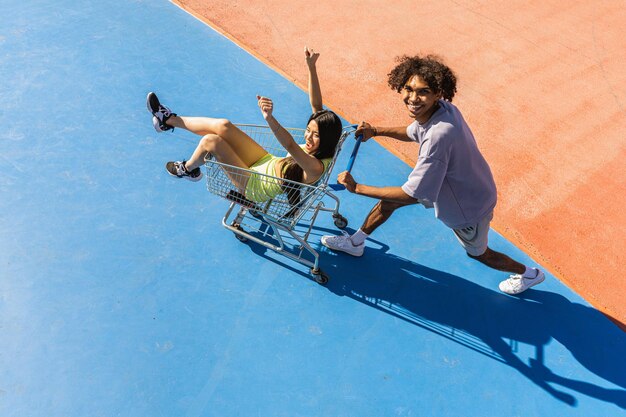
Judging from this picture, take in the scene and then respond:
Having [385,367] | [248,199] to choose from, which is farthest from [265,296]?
[385,367]

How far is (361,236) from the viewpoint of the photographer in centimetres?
388

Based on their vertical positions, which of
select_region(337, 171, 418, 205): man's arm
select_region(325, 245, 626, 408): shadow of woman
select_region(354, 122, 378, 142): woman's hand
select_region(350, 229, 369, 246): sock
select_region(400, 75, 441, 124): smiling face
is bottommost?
select_region(325, 245, 626, 408): shadow of woman

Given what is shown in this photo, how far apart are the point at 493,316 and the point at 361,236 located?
1276mm

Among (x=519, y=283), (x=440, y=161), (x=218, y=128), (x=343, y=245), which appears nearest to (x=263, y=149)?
(x=218, y=128)

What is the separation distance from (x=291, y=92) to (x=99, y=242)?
2739 mm

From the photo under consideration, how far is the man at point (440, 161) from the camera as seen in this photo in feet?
9.15

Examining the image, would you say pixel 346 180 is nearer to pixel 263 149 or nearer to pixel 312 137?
pixel 312 137

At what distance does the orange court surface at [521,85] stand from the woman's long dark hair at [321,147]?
1905 mm

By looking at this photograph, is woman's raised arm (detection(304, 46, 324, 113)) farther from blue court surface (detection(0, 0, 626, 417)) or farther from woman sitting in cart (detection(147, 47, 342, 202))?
blue court surface (detection(0, 0, 626, 417))

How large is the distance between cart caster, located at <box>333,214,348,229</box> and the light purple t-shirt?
1.12 meters

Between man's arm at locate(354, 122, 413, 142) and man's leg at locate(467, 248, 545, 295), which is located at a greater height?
man's arm at locate(354, 122, 413, 142)

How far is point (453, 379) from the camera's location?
11.4ft

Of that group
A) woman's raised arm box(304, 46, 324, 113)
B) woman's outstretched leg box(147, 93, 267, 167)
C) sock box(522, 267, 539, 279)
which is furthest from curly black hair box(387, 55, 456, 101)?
sock box(522, 267, 539, 279)

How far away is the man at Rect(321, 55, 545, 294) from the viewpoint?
9.15 feet
